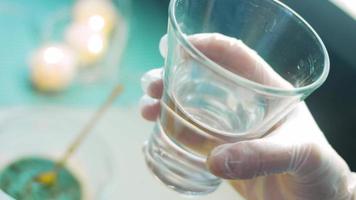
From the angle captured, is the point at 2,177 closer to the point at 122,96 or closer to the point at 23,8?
the point at 122,96

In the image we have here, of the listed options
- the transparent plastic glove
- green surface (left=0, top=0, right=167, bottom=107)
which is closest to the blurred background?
green surface (left=0, top=0, right=167, bottom=107)

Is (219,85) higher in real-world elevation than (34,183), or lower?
higher

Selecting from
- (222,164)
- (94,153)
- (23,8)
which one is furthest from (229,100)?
(23,8)

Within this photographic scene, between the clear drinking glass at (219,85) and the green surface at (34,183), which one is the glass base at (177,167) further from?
the green surface at (34,183)

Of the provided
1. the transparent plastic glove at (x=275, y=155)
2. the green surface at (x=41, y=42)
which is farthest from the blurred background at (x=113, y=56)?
the transparent plastic glove at (x=275, y=155)

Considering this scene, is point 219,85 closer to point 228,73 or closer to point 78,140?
point 228,73

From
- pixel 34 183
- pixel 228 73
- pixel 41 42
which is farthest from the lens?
pixel 41 42

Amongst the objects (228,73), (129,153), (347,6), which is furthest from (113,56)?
(228,73)
